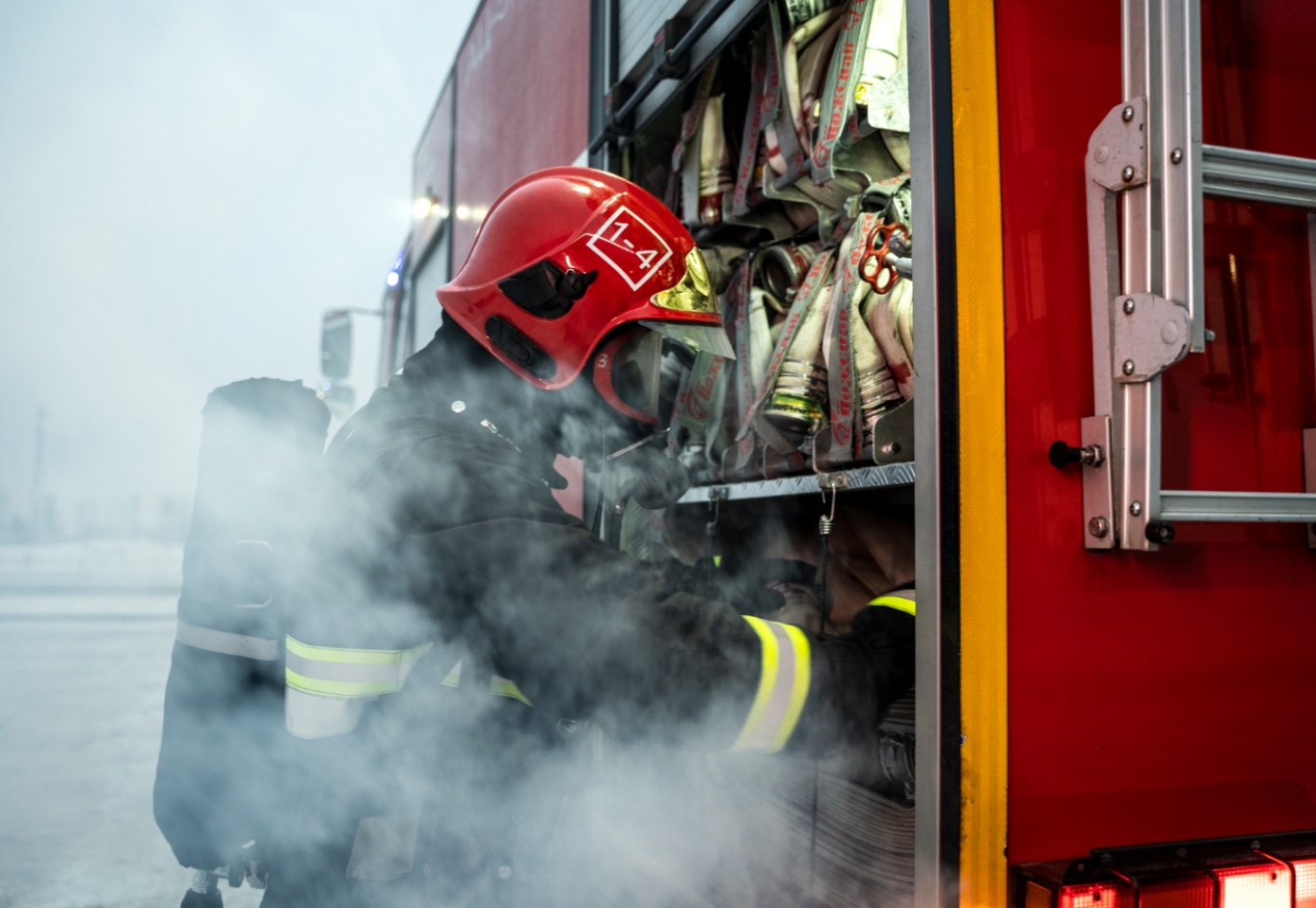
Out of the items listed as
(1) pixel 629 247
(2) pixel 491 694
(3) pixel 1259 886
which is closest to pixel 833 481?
(1) pixel 629 247

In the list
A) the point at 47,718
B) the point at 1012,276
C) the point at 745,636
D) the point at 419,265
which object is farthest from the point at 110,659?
the point at 1012,276

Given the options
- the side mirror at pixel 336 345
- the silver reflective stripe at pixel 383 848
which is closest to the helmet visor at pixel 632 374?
the silver reflective stripe at pixel 383 848

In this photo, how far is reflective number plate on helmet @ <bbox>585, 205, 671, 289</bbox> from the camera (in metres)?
1.88

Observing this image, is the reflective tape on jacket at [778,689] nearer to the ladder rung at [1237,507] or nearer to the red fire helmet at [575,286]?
the ladder rung at [1237,507]

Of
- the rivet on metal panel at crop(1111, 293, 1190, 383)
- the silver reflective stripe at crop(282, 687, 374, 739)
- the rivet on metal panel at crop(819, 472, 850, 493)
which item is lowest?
the silver reflective stripe at crop(282, 687, 374, 739)

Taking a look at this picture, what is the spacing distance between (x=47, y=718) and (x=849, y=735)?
2.82m

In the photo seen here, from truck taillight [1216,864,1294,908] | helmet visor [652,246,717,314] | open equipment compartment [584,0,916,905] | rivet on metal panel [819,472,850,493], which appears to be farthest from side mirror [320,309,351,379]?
truck taillight [1216,864,1294,908]

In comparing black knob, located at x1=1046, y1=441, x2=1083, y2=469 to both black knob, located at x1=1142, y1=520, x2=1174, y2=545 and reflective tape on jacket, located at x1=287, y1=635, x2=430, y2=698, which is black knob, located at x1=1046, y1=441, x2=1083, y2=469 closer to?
black knob, located at x1=1142, y1=520, x2=1174, y2=545

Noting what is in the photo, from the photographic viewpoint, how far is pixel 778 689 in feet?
4.25

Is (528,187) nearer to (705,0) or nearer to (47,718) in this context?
(705,0)

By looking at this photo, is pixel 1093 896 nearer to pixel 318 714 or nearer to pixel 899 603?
pixel 899 603

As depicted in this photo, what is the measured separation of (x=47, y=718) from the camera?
112 inches

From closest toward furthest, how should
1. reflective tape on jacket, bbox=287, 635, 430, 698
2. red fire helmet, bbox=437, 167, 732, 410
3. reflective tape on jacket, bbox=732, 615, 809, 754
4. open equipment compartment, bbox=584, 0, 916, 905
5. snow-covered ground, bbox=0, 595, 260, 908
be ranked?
reflective tape on jacket, bbox=732, 615, 809, 754 < reflective tape on jacket, bbox=287, 635, 430, 698 < open equipment compartment, bbox=584, 0, 916, 905 < red fire helmet, bbox=437, 167, 732, 410 < snow-covered ground, bbox=0, 595, 260, 908

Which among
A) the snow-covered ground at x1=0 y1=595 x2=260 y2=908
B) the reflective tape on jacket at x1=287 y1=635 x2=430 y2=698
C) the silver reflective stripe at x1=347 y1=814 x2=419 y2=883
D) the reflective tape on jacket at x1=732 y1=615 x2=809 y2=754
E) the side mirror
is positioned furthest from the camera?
the side mirror
